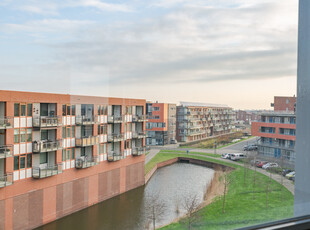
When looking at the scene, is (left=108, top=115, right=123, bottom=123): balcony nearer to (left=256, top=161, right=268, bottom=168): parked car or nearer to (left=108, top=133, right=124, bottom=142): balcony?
Result: (left=108, top=133, right=124, bottom=142): balcony

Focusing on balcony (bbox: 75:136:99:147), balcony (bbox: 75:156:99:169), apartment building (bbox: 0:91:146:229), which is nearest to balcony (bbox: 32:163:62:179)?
apartment building (bbox: 0:91:146:229)

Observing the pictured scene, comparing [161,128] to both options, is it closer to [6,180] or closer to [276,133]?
[276,133]

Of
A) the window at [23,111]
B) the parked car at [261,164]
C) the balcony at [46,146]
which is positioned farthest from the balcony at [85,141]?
the parked car at [261,164]

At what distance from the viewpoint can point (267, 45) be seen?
1.77 meters

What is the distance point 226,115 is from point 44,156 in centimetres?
130

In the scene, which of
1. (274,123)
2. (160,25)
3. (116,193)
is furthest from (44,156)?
(274,123)

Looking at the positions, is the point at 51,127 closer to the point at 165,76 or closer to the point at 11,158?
the point at 11,158

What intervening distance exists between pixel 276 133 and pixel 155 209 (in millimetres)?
841

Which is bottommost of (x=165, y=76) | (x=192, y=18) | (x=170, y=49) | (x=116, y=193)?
(x=116, y=193)

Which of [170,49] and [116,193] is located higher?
[170,49]

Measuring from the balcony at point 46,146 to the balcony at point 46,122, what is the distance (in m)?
0.10

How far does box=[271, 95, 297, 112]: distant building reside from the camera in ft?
4.82

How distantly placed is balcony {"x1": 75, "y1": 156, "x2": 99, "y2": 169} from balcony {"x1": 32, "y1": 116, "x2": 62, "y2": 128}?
0.35m

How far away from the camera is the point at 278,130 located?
1580 mm
